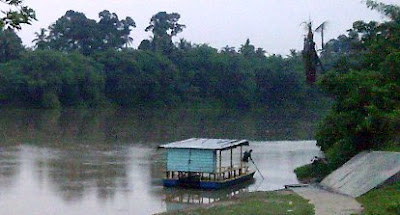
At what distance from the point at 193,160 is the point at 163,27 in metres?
72.0

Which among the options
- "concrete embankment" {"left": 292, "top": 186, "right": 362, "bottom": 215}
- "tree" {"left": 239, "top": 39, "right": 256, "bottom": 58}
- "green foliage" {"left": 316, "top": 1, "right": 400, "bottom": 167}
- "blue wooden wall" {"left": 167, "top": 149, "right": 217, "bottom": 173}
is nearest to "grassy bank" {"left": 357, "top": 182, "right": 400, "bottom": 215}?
"concrete embankment" {"left": 292, "top": 186, "right": 362, "bottom": 215}

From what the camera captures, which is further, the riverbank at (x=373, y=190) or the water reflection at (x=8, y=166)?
the water reflection at (x=8, y=166)

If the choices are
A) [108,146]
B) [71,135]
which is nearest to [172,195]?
[108,146]

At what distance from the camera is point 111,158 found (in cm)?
3100

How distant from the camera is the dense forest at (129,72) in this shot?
218 feet

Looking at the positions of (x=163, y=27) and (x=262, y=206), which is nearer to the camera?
(x=262, y=206)

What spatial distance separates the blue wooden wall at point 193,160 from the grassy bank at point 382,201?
7.40m

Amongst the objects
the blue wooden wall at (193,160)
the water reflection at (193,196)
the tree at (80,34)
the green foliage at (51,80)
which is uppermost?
the tree at (80,34)

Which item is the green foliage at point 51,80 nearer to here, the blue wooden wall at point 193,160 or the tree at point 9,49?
the tree at point 9,49

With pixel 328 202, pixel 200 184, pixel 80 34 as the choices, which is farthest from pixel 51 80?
pixel 328 202

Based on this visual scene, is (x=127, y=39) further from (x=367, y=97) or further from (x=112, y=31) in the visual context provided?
(x=367, y=97)

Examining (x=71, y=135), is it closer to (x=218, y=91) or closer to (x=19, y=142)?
(x=19, y=142)

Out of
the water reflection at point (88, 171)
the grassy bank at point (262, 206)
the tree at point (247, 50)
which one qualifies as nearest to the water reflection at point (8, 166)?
the water reflection at point (88, 171)

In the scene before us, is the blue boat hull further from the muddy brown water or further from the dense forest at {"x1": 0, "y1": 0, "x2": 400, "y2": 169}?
the dense forest at {"x1": 0, "y1": 0, "x2": 400, "y2": 169}
